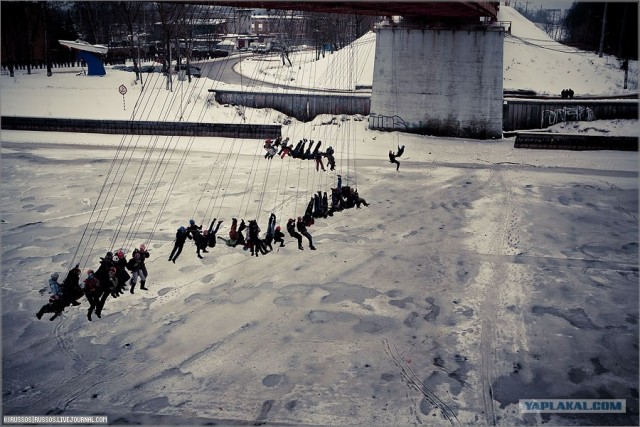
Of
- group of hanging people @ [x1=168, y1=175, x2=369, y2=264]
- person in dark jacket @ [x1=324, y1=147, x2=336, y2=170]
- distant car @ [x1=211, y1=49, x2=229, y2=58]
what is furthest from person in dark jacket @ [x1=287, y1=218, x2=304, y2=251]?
distant car @ [x1=211, y1=49, x2=229, y2=58]

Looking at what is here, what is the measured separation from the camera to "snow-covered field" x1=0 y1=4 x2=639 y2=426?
9156mm

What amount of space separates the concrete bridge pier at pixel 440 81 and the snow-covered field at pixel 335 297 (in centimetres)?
580

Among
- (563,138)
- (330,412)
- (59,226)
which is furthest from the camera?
(563,138)

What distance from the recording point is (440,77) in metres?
30.0

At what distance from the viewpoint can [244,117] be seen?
112 feet

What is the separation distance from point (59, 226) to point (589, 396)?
1521 cm

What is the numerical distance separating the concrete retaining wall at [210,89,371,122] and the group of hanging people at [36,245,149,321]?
25.1 m

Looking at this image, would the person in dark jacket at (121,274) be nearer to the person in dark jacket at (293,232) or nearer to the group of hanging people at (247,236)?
the group of hanging people at (247,236)

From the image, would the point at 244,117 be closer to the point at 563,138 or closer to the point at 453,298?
the point at 563,138

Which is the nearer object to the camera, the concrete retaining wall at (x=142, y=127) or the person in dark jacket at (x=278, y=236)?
the person in dark jacket at (x=278, y=236)

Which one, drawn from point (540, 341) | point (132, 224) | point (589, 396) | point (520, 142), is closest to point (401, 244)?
point (540, 341)

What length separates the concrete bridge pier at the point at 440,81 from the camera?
1145 inches

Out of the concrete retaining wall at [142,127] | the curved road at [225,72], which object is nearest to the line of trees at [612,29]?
the curved road at [225,72]

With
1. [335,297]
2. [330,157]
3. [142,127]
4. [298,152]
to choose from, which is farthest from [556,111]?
[335,297]
